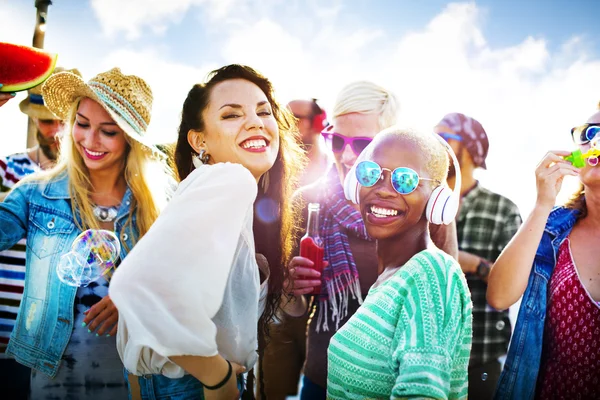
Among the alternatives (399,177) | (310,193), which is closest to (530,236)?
(399,177)

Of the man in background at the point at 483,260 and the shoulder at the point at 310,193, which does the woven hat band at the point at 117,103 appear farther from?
the man in background at the point at 483,260

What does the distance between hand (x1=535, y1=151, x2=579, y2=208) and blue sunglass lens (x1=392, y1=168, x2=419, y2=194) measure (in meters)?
1.20

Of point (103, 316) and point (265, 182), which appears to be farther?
point (265, 182)

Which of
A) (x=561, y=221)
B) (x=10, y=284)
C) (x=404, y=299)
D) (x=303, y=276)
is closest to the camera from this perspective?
(x=404, y=299)

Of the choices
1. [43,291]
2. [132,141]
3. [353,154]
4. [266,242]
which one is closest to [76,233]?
[43,291]

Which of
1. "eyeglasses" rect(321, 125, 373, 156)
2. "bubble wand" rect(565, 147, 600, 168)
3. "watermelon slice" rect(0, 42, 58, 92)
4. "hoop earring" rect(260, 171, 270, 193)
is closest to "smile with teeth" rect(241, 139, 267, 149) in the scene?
"hoop earring" rect(260, 171, 270, 193)

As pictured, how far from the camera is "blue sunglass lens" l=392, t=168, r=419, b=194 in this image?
1875 mm

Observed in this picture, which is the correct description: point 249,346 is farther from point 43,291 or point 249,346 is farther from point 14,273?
point 14,273

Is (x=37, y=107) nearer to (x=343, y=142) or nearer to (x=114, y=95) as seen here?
(x=114, y=95)

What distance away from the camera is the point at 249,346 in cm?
203

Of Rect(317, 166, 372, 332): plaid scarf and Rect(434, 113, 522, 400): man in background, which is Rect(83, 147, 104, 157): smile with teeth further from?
Rect(434, 113, 522, 400): man in background

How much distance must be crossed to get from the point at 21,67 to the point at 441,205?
96.5 inches

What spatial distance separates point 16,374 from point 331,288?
97.7 inches

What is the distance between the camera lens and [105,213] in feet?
9.78
